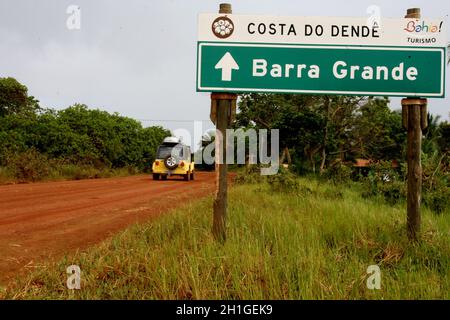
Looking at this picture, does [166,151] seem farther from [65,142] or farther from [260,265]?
[260,265]

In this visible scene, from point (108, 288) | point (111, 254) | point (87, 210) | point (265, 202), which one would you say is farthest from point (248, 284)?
point (87, 210)

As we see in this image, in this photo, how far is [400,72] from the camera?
15.9 ft

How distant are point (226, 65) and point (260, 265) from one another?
8.18ft

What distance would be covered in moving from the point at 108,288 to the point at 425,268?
9.78 ft

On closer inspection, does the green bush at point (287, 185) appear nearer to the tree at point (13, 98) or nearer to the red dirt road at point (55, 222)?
the red dirt road at point (55, 222)

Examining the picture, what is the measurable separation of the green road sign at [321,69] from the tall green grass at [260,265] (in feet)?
5.77

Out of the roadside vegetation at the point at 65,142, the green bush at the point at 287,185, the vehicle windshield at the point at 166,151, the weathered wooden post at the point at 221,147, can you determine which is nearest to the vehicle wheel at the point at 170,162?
the vehicle windshield at the point at 166,151

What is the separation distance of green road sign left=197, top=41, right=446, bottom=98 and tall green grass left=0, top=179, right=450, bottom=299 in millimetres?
1759

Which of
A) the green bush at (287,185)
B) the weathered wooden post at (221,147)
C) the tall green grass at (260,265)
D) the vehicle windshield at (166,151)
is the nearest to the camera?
the tall green grass at (260,265)

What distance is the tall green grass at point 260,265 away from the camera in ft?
10.5

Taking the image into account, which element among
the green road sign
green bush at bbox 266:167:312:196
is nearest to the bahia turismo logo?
the green road sign

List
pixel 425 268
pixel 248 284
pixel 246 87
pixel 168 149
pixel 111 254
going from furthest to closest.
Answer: pixel 168 149, pixel 246 87, pixel 111 254, pixel 425 268, pixel 248 284

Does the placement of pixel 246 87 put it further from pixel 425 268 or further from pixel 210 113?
pixel 425 268

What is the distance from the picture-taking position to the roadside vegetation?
17.9 m
